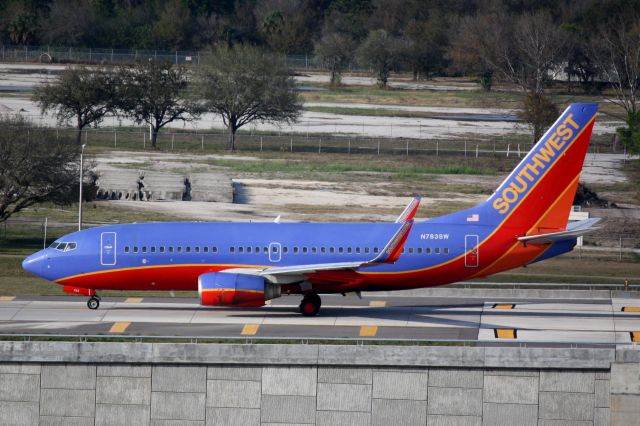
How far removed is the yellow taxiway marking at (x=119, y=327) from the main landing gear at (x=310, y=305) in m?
6.98

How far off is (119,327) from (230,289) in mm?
4389

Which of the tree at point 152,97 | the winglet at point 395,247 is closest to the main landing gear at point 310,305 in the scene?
the winglet at point 395,247

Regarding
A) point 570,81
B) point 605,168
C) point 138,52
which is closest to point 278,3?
Result: point 138,52

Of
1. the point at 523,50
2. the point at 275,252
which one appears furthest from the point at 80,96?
the point at 275,252

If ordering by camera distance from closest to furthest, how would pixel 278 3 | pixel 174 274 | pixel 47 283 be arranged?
1. pixel 174 274
2. pixel 47 283
3. pixel 278 3

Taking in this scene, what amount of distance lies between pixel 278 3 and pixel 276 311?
143 m

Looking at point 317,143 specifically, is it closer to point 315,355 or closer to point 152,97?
point 152,97

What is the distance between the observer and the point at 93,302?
47.2 meters

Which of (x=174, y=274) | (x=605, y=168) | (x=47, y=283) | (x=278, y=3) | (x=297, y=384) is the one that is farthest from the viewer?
(x=278, y=3)

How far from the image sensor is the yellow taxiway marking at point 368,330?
42.2m

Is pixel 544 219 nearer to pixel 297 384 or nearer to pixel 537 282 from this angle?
pixel 537 282

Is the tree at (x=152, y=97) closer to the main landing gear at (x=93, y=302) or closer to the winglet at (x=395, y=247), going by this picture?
the main landing gear at (x=93, y=302)

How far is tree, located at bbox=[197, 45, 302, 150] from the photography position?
107m

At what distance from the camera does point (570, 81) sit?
137250mm
